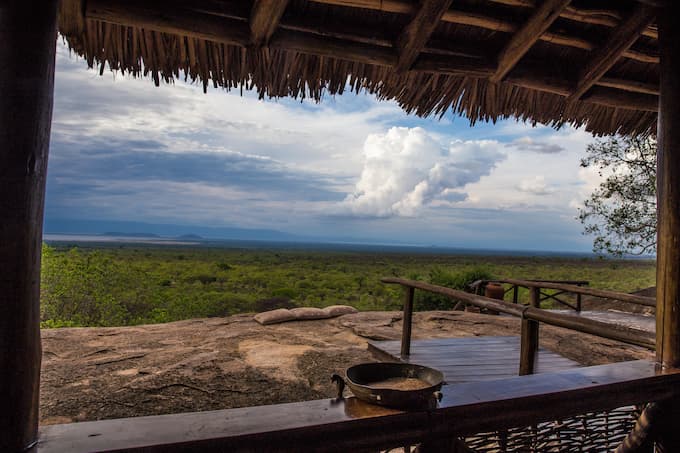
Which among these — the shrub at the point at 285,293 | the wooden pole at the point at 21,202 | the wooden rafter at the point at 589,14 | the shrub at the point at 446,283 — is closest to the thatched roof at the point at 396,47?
the wooden rafter at the point at 589,14

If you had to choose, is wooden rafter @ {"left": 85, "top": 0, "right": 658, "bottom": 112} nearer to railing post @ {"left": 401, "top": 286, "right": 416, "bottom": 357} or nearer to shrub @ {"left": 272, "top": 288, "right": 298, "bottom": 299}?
railing post @ {"left": 401, "top": 286, "right": 416, "bottom": 357}

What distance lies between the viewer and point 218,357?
15.4 ft

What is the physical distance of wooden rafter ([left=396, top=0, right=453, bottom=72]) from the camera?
190 centimetres

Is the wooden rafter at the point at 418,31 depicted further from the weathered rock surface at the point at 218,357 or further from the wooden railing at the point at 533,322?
the weathered rock surface at the point at 218,357

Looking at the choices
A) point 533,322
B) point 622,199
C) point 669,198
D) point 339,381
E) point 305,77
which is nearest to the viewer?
point 339,381

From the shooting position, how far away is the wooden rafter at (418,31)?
1901 mm

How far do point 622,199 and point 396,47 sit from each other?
981cm

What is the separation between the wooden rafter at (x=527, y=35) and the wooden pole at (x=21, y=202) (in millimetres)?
1922

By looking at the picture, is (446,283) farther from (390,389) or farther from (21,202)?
(21,202)

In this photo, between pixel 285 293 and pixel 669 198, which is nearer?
pixel 669 198

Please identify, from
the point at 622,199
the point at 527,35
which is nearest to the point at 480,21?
the point at 527,35

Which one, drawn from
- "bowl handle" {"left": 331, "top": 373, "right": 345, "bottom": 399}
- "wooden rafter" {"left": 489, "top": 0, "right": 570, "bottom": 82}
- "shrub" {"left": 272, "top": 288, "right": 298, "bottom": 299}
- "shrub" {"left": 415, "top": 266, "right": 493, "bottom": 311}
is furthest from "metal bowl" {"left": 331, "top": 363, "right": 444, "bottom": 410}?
"shrub" {"left": 272, "top": 288, "right": 298, "bottom": 299}

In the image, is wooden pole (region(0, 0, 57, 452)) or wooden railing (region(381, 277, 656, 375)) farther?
wooden railing (region(381, 277, 656, 375))

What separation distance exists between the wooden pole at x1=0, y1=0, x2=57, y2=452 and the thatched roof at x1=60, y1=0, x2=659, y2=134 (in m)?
0.81
